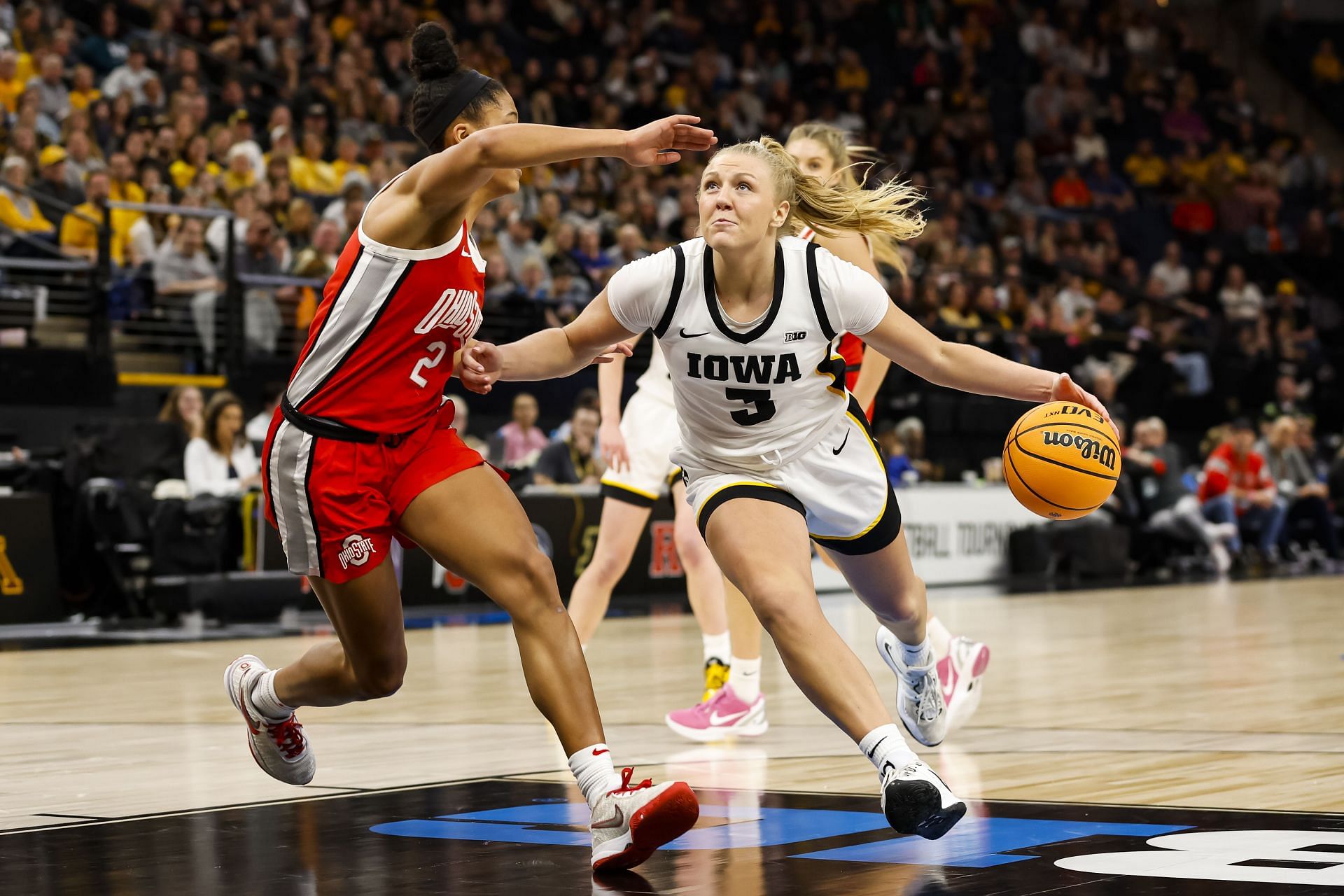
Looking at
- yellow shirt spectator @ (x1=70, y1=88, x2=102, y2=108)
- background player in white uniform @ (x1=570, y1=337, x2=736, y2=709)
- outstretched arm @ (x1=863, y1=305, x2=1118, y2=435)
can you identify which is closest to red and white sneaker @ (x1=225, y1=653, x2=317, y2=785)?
outstretched arm @ (x1=863, y1=305, x2=1118, y2=435)

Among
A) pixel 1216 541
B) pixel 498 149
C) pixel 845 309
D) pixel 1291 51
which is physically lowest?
pixel 1216 541

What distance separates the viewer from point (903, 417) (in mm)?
18156

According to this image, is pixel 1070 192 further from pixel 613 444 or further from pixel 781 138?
pixel 613 444

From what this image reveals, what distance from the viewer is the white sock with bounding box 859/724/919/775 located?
4199 mm

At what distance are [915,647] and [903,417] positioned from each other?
12.6m

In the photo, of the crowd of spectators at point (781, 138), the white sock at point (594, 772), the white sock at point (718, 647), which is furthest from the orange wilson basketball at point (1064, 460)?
the crowd of spectators at point (781, 138)

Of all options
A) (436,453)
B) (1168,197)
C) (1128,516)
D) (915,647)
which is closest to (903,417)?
(1128,516)

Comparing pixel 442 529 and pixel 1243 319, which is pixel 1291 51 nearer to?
pixel 1243 319

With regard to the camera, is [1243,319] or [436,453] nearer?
[436,453]

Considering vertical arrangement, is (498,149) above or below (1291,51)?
below

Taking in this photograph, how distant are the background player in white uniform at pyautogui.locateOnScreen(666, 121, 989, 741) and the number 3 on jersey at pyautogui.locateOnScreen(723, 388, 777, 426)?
147cm

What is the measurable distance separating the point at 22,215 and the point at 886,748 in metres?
11.1

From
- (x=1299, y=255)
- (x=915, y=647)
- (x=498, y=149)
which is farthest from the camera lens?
(x=1299, y=255)

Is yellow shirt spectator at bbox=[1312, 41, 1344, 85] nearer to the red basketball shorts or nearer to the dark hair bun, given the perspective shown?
the dark hair bun
